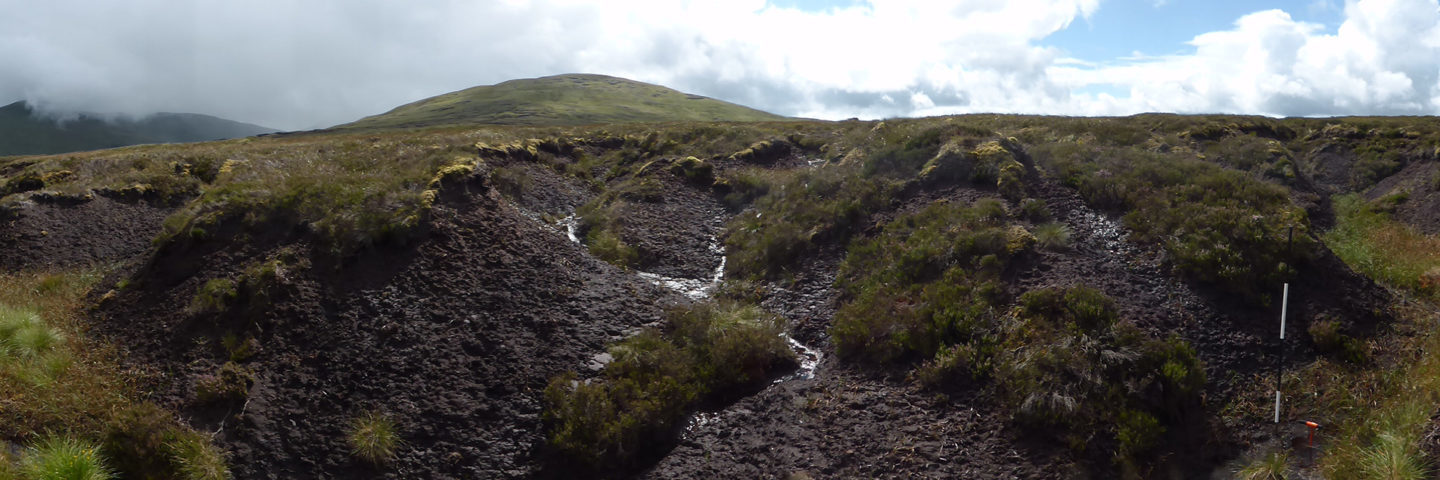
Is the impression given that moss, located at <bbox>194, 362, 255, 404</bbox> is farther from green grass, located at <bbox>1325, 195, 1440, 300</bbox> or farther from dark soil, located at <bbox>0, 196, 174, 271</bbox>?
green grass, located at <bbox>1325, 195, 1440, 300</bbox>

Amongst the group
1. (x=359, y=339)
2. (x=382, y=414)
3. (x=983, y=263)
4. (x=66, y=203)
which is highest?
(x=66, y=203)

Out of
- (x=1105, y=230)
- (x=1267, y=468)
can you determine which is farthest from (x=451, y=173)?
(x=1267, y=468)

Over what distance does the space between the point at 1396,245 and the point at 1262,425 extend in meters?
A: 13.8

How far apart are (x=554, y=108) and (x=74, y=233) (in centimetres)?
13469

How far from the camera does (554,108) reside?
148750 mm

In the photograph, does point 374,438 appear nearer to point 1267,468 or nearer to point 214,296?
point 214,296

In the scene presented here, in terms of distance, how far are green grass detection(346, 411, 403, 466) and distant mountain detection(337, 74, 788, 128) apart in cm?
11277

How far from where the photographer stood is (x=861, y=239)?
60.9 feet

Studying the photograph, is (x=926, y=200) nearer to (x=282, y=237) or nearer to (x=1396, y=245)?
(x=1396, y=245)

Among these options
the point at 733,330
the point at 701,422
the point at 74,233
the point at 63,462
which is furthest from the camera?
the point at 74,233

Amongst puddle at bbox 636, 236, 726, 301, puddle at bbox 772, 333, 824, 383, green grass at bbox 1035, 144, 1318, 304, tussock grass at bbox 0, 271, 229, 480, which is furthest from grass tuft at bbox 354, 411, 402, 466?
green grass at bbox 1035, 144, 1318, 304

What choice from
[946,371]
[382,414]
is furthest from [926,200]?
[382,414]

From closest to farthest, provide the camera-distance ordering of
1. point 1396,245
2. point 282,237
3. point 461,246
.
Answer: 1. point 282,237
2. point 461,246
3. point 1396,245

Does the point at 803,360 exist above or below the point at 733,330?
below
